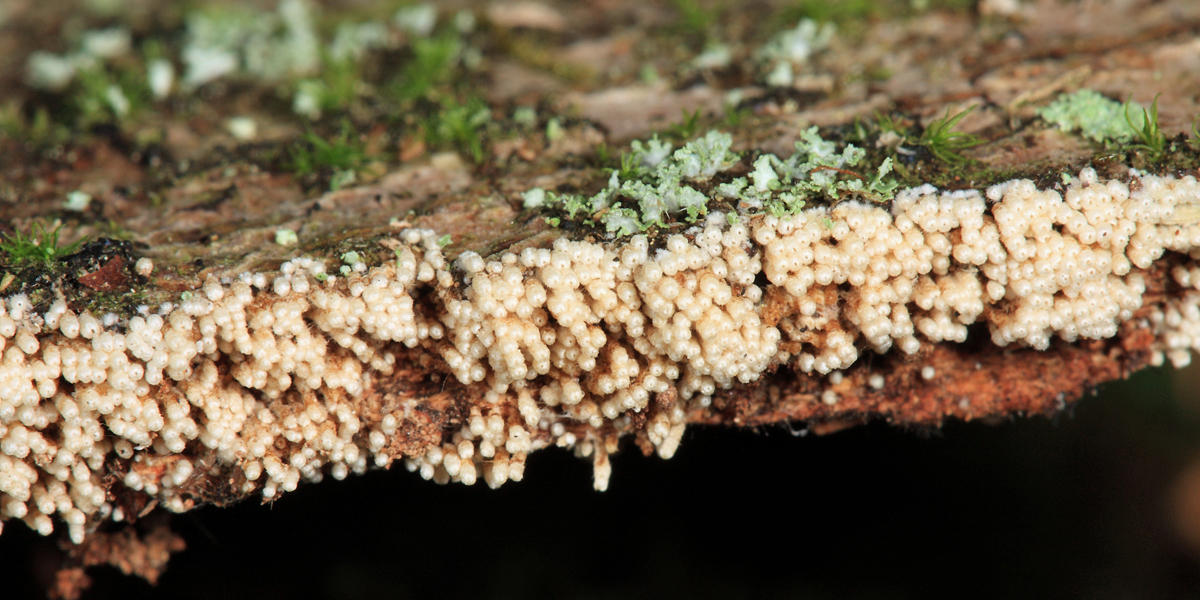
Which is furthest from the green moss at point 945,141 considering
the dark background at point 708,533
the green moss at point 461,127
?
the dark background at point 708,533

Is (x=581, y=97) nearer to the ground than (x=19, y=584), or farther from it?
farther from it

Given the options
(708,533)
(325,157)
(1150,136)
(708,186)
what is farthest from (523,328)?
(708,533)

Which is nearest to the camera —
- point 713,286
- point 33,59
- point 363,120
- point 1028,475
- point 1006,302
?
point 713,286

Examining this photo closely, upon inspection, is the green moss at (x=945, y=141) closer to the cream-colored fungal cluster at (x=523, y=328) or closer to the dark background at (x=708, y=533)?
the cream-colored fungal cluster at (x=523, y=328)

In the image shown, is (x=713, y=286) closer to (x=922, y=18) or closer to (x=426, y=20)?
(x=922, y=18)

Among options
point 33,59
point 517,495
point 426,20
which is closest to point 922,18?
point 426,20

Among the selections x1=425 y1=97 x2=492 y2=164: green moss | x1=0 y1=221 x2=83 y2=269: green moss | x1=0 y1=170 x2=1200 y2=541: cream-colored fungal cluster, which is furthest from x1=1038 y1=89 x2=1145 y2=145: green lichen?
x1=0 y1=221 x2=83 y2=269: green moss

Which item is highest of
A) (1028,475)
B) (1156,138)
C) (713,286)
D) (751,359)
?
(1156,138)

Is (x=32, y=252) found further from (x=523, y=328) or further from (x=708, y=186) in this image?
(x=708, y=186)
